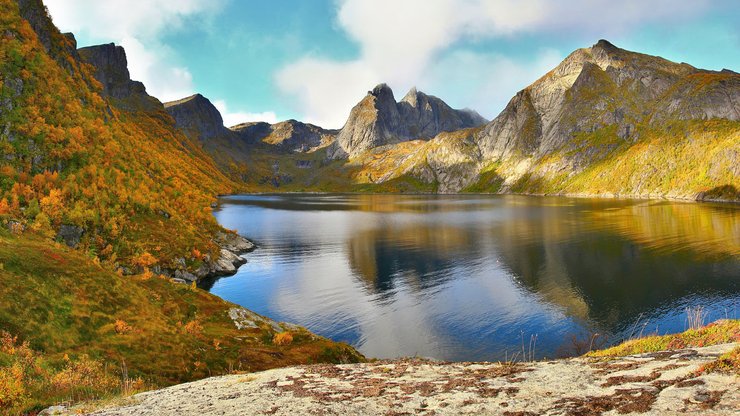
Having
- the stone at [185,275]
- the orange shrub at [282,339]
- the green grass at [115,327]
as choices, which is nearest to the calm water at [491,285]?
the stone at [185,275]

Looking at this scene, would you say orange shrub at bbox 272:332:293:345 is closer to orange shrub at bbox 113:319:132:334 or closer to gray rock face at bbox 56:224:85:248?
orange shrub at bbox 113:319:132:334

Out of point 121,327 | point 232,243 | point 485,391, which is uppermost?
point 485,391

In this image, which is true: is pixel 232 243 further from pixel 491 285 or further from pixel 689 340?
pixel 689 340

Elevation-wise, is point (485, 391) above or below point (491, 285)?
above

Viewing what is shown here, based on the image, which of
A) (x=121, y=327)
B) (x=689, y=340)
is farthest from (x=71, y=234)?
(x=689, y=340)

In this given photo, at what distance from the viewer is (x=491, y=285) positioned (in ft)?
170

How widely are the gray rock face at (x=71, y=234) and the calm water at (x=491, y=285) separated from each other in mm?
16965

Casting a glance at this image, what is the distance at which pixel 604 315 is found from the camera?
39344mm

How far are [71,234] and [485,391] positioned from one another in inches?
1693

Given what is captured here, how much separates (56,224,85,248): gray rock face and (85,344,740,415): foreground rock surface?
3190 centimetres

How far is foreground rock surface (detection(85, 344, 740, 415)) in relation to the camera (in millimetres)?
8492

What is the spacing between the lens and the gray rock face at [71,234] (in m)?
37.6

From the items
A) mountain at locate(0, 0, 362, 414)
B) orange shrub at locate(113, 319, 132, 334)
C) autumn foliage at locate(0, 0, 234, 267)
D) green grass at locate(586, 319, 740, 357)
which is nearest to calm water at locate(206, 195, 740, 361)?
mountain at locate(0, 0, 362, 414)

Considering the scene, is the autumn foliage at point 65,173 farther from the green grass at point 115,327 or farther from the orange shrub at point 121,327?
the orange shrub at point 121,327
